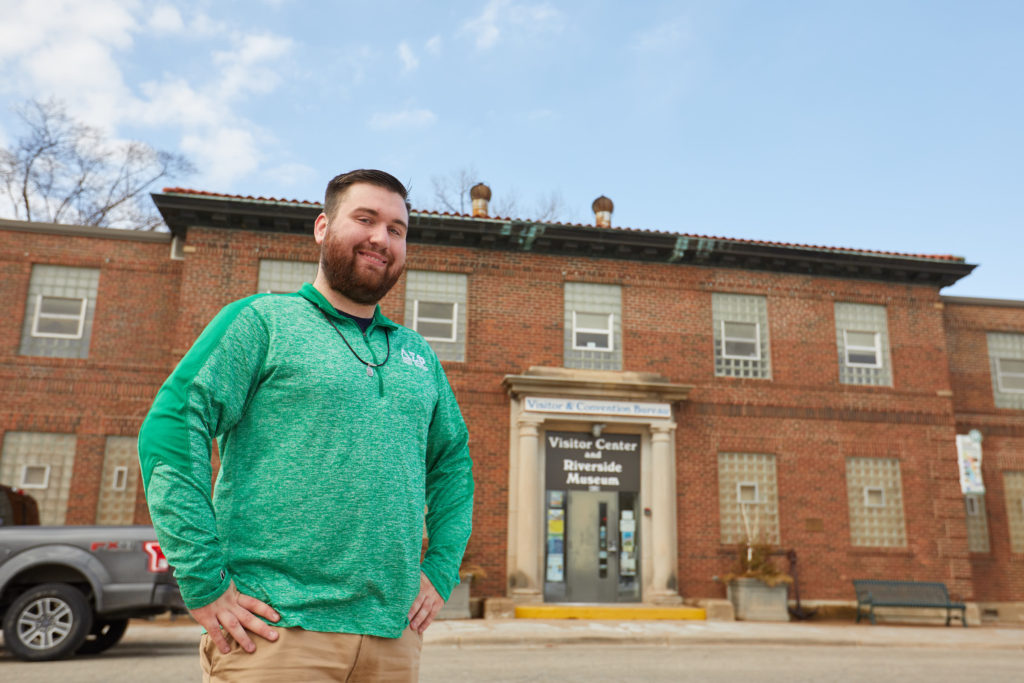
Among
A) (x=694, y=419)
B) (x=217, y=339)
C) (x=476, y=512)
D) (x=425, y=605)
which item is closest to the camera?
(x=217, y=339)

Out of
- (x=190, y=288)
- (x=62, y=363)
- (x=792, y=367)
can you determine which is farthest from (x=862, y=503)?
(x=62, y=363)

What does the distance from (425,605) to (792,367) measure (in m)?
17.3

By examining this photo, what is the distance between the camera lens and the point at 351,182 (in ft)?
7.45

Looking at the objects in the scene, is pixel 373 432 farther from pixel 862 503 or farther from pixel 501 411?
pixel 862 503

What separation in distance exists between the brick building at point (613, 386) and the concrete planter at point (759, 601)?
2.60 ft

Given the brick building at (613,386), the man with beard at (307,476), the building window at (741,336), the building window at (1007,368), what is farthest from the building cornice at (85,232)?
the building window at (1007,368)

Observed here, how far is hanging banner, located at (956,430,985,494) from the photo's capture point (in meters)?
18.1

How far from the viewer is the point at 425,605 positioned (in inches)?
85.9

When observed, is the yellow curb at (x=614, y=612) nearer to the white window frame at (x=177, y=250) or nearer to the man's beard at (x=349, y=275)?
the white window frame at (x=177, y=250)

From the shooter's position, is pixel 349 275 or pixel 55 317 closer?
pixel 349 275

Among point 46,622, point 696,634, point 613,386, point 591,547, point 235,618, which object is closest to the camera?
point 235,618

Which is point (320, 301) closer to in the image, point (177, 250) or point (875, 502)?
point (177, 250)

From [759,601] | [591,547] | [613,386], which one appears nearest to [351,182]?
[613,386]

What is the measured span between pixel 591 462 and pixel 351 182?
15323 mm
